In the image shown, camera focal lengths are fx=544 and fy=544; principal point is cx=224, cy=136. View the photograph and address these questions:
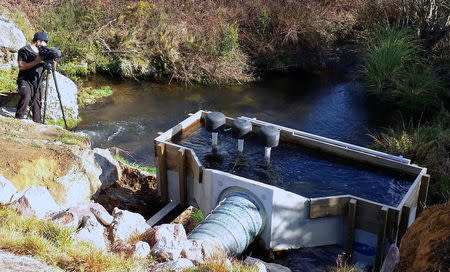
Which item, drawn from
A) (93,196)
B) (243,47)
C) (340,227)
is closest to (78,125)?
(93,196)

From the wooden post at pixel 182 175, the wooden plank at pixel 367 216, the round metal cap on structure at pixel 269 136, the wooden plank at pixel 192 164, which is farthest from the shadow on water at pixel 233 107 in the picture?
the wooden plank at pixel 367 216

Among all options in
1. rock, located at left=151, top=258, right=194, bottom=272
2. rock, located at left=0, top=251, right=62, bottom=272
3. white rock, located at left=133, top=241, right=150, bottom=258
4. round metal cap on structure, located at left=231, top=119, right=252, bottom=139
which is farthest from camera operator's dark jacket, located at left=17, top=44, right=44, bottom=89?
rock, located at left=151, top=258, right=194, bottom=272

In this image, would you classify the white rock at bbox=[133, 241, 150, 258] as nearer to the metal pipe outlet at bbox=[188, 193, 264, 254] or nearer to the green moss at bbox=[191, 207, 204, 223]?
the metal pipe outlet at bbox=[188, 193, 264, 254]

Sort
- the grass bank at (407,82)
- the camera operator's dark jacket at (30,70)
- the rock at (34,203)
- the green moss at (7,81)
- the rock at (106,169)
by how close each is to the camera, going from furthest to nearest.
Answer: the grass bank at (407,82) → the green moss at (7,81) → the camera operator's dark jacket at (30,70) → the rock at (106,169) → the rock at (34,203)

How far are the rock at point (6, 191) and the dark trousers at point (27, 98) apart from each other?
3.23 meters

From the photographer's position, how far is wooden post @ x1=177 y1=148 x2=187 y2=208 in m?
7.48

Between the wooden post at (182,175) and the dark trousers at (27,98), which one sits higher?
the dark trousers at (27,98)

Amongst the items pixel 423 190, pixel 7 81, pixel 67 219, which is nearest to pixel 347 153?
pixel 423 190

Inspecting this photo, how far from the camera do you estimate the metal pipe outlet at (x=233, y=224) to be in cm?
570

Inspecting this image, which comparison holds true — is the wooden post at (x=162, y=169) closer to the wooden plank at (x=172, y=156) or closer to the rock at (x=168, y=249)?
the wooden plank at (x=172, y=156)

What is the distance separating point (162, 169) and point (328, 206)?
253cm

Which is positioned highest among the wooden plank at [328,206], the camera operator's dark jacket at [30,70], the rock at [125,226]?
the camera operator's dark jacket at [30,70]

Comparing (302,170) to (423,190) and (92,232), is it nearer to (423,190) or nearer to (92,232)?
(423,190)

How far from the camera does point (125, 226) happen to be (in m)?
5.39
